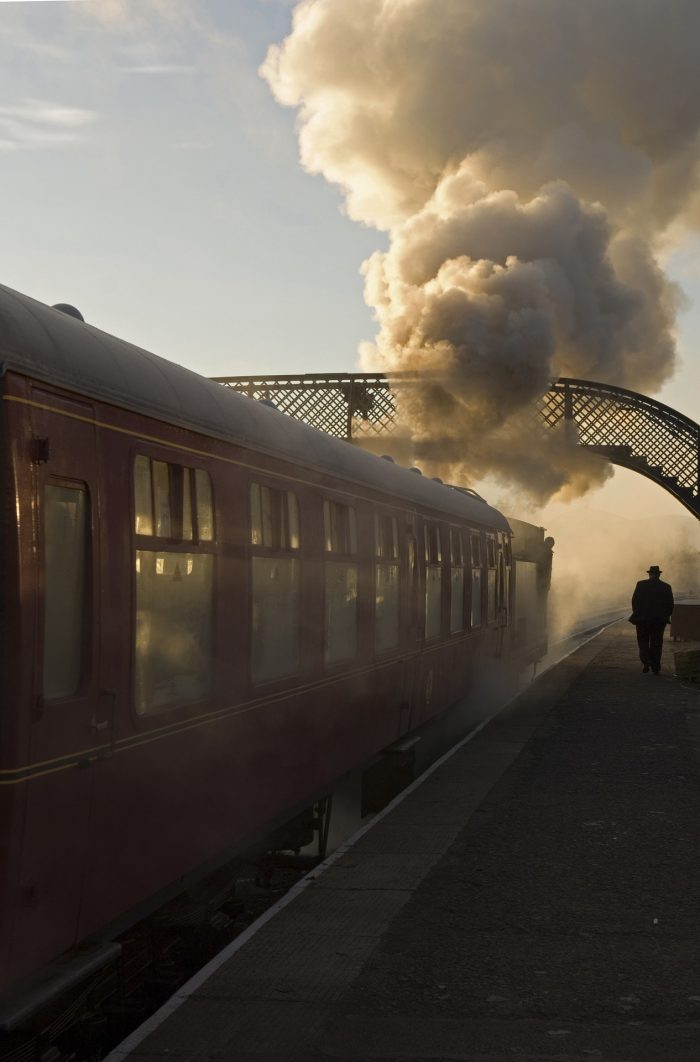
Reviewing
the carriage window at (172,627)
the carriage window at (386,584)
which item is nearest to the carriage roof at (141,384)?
the carriage window at (172,627)

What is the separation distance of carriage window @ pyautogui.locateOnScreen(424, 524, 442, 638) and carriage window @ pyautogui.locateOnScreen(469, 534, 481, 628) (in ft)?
8.30

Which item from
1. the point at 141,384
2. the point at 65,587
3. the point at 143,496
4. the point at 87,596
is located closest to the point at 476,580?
the point at 141,384

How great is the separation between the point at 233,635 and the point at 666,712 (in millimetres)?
10418

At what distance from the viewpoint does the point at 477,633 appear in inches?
626

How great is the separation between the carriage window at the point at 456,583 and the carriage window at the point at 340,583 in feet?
14.6

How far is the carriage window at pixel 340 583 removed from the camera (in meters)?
8.36

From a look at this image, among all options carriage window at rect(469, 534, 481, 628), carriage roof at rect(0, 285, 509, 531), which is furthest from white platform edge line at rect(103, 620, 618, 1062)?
carriage window at rect(469, 534, 481, 628)

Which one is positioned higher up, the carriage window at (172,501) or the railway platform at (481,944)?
the carriage window at (172,501)

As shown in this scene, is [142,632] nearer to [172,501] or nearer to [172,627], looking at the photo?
[172,627]

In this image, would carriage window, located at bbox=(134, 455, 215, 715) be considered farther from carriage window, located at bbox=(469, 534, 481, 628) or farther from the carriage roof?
carriage window, located at bbox=(469, 534, 481, 628)

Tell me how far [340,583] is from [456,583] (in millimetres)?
5347

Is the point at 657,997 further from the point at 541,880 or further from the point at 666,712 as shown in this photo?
the point at 666,712

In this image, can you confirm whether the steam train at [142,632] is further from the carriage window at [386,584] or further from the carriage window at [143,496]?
the carriage window at [386,584]

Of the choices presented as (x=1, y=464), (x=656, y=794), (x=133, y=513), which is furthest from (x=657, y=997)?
(x=656, y=794)
